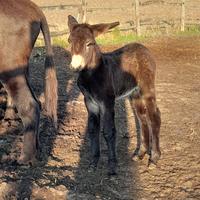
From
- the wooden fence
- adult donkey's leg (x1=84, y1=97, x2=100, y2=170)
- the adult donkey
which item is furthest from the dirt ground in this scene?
the wooden fence

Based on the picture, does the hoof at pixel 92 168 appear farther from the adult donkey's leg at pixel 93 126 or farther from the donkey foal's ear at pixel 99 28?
the donkey foal's ear at pixel 99 28

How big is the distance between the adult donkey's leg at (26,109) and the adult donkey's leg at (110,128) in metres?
0.94

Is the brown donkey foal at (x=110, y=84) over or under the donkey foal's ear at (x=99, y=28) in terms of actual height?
under

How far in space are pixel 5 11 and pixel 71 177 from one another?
7.58 ft

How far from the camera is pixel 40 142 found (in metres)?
5.98

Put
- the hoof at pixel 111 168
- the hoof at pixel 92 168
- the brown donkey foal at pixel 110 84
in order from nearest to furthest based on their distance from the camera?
the brown donkey foal at pixel 110 84
the hoof at pixel 111 168
the hoof at pixel 92 168

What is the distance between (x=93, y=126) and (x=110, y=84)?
591 millimetres

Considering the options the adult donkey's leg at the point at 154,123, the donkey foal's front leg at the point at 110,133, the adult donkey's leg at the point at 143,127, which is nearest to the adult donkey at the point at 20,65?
the donkey foal's front leg at the point at 110,133

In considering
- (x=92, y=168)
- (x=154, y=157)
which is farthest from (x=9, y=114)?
(x=154, y=157)

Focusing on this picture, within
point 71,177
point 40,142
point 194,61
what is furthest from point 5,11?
point 194,61

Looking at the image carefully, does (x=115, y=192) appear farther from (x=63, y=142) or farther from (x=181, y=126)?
(x=181, y=126)

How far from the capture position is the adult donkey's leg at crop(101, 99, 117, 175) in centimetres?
494

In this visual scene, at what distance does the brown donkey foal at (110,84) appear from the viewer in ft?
15.4

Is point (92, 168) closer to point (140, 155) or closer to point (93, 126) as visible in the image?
point (93, 126)
